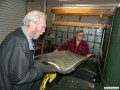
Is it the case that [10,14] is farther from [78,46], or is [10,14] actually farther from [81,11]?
[78,46]

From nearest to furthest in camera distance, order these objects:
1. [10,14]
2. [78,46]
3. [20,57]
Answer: [20,57] < [78,46] < [10,14]

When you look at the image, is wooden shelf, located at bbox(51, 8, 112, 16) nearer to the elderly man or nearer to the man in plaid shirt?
the man in plaid shirt

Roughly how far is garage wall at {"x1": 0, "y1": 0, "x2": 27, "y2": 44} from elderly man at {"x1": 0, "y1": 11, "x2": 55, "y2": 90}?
3.83 m

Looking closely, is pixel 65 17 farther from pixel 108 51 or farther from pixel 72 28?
pixel 108 51

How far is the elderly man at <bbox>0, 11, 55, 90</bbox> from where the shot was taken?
1.62m

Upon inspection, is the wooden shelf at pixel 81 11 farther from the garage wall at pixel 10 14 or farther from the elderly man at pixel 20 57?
the elderly man at pixel 20 57

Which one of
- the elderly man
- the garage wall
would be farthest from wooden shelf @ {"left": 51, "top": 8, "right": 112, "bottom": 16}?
the elderly man

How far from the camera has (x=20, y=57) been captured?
1.61 metres

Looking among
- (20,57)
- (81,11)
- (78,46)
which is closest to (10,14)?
(81,11)

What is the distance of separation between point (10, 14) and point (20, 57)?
4500 mm

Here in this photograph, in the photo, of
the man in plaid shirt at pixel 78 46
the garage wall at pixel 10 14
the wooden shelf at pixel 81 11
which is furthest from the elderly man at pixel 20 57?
the wooden shelf at pixel 81 11

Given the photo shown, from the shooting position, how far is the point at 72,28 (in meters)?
6.26

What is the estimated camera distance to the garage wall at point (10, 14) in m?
5.28

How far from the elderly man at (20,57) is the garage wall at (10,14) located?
151 inches
